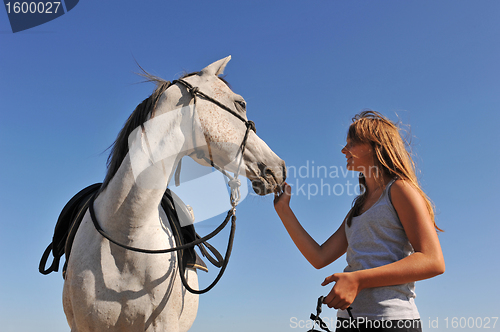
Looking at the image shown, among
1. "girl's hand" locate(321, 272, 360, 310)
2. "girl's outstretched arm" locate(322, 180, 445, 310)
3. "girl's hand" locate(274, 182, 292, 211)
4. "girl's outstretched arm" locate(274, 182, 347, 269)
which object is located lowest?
"girl's hand" locate(321, 272, 360, 310)

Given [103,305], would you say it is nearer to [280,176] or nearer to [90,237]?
[90,237]

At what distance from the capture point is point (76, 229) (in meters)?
2.74

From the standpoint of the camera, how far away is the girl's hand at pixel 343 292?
134 centimetres

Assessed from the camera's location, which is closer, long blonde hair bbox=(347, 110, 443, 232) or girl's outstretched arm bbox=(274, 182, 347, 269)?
long blonde hair bbox=(347, 110, 443, 232)

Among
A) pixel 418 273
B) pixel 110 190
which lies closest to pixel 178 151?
pixel 110 190

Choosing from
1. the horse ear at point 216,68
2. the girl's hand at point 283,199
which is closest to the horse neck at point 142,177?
the horse ear at point 216,68

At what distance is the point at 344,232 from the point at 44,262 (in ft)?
10.1

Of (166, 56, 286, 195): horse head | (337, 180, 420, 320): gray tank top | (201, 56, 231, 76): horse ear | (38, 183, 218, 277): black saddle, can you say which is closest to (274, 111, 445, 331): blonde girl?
(337, 180, 420, 320): gray tank top

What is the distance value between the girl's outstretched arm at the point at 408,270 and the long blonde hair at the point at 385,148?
7.7 inches

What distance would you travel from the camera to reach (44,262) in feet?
11.4

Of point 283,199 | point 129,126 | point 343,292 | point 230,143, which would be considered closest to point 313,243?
point 283,199

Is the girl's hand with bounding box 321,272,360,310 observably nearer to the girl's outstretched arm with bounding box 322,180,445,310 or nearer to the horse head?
the girl's outstretched arm with bounding box 322,180,445,310

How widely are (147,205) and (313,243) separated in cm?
113

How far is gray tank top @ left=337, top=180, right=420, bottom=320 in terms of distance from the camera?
1.48 m
